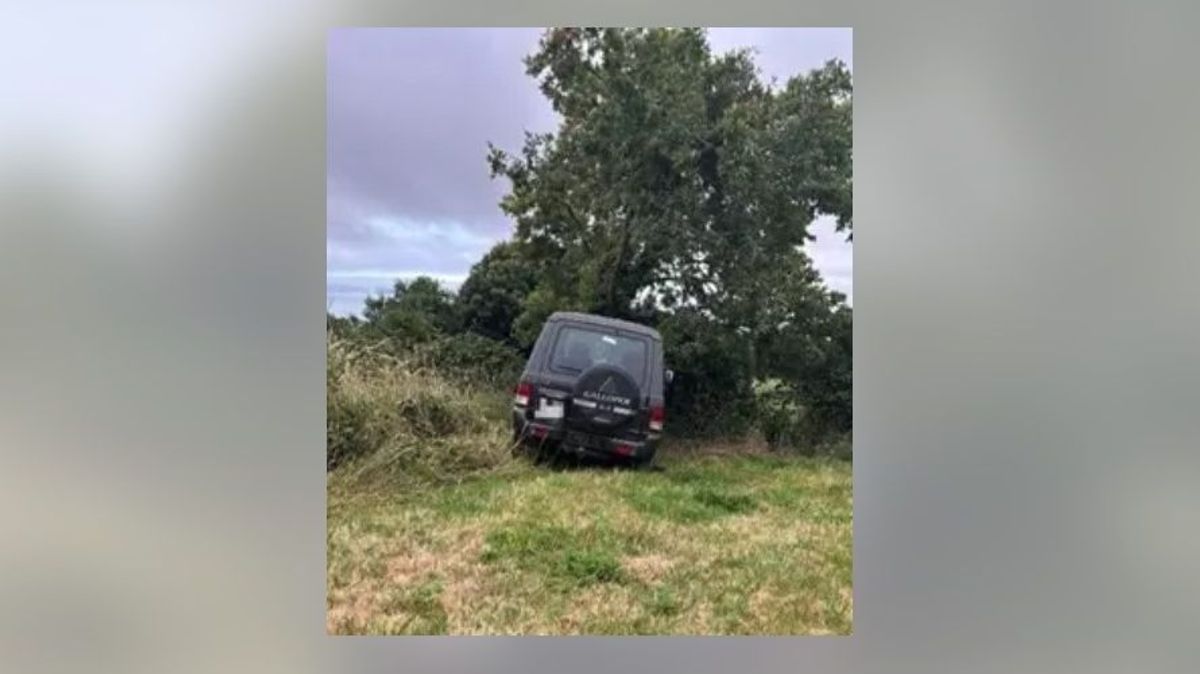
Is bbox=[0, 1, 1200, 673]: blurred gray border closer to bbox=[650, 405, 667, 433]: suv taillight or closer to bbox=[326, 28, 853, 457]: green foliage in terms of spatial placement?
bbox=[326, 28, 853, 457]: green foliage

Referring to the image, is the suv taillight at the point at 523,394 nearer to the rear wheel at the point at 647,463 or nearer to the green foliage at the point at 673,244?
the green foliage at the point at 673,244

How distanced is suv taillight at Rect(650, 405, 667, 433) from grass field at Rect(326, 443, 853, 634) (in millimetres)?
140

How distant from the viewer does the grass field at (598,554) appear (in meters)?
2.03

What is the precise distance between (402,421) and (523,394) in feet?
1.11

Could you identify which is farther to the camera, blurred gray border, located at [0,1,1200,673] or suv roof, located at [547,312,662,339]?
suv roof, located at [547,312,662,339]

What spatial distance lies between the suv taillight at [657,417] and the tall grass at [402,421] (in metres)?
0.41

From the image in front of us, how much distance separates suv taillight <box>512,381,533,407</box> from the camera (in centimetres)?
212

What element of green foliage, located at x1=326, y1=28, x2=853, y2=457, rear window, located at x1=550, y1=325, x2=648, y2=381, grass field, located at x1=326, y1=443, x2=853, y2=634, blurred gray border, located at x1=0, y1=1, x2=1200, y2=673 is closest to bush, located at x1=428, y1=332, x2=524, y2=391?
green foliage, located at x1=326, y1=28, x2=853, y2=457

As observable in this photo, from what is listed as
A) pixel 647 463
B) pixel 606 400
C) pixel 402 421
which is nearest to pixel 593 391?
pixel 606 400
